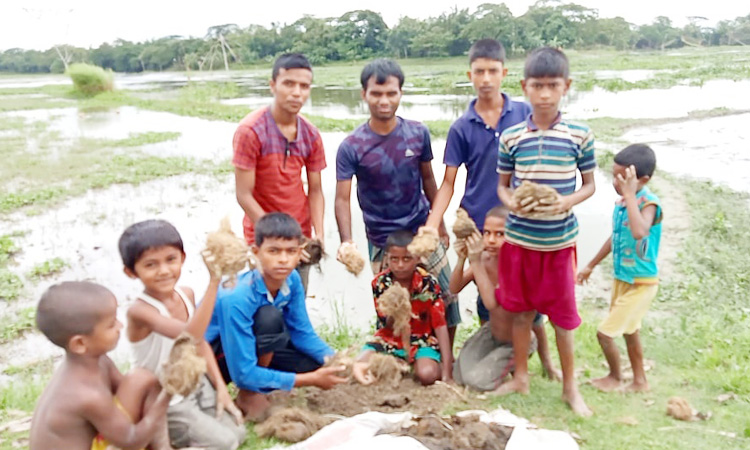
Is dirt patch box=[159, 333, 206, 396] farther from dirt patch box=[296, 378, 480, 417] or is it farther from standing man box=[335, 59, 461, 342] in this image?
standing man box=[335, 59, 461, 342]

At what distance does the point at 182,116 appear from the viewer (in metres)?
22.2

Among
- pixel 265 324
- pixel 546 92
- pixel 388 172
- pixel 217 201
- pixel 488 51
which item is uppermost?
pixel 488 51

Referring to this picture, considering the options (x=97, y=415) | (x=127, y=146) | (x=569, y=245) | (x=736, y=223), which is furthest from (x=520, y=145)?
(x=127, y=146)

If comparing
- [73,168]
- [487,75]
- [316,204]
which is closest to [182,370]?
[316,204]

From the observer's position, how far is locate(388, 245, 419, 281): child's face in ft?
12.9

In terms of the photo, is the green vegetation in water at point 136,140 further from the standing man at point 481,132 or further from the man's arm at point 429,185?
the standing man at point 481,132

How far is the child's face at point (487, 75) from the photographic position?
149 inches

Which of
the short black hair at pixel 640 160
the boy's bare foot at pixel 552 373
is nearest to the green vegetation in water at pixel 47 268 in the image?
the boy's bare foot at pixel 552 373

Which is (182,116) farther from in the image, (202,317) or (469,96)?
(202,317)

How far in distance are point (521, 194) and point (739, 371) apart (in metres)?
2.18

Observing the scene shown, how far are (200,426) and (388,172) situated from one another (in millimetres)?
1960

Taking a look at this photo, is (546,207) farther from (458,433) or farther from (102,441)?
(102,441)

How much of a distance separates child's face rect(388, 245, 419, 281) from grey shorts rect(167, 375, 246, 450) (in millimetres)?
1434

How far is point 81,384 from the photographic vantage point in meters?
2.42
